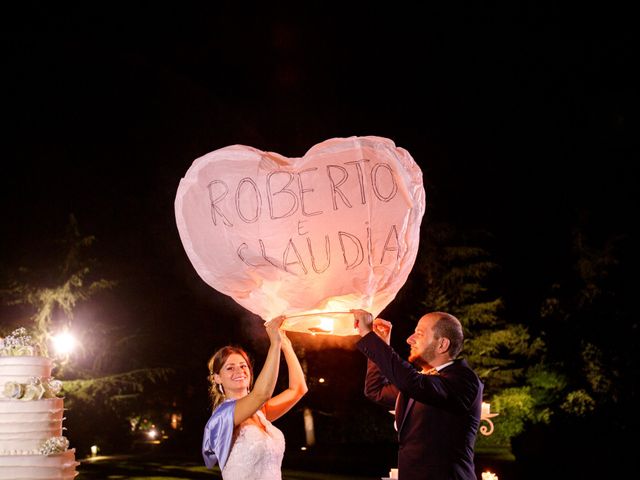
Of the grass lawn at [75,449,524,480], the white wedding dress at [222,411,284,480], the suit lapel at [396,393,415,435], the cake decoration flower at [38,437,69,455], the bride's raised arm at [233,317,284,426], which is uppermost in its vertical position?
the bride's raised arm at [233,317,284,426]

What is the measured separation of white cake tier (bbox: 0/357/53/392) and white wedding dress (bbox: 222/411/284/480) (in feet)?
11.6

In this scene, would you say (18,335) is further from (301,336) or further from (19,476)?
(301,336)

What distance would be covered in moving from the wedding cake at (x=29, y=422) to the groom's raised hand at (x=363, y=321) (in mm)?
4274

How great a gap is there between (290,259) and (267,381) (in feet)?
2.60

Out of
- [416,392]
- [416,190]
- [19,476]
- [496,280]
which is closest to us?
[416,392]

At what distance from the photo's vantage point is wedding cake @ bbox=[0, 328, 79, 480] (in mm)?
6938

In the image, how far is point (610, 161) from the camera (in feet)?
89.7

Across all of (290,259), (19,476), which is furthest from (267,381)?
(19,476)

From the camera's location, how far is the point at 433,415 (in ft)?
12.3

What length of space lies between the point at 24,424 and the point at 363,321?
4693mm

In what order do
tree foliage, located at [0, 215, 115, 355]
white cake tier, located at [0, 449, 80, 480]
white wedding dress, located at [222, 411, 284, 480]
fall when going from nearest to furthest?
1. white wedding dress, located at [222, 411, 284, 480]
2. white cake tier, located at [0, 449, 80, 480]
3. tree foliage, located at [0, 215, 115, 355]

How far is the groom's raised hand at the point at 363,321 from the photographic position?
12.1 ft

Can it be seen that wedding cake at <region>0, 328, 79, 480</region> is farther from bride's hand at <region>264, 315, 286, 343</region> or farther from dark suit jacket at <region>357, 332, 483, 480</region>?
dark suit jacket at <region>357, 332, 483, 480</region>

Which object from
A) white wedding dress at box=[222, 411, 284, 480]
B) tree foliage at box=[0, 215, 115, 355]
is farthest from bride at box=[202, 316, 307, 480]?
tree foliage at box=[0, 215, 115, 355]
